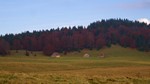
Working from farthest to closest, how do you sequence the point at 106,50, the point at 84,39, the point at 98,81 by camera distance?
the point at 84,39, the point at 106,50, the point at 98,81

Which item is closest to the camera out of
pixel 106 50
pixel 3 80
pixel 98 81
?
pixel 3 80

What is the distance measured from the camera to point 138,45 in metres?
180

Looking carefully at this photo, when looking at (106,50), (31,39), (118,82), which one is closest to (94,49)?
(106,50)

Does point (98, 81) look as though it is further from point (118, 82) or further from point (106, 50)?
point (106, 50)

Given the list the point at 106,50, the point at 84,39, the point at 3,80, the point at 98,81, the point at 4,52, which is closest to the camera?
the point at 3,80

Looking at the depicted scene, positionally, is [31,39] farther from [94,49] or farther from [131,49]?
[131,49]

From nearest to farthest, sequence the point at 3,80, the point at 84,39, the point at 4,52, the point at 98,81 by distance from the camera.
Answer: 1. the point at 3,80
2. the point at 98,81
3. the point at 4,52
4. the point at 84,39

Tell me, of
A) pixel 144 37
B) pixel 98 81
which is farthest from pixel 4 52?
pixel 98 81

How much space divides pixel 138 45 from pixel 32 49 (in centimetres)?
5908

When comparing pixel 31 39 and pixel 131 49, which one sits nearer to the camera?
pixel 131 49

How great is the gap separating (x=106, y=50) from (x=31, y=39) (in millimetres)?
45872

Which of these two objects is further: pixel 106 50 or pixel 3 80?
pixel 106 50

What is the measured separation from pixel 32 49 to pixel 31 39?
876 cm

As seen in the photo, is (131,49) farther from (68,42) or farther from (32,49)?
(32,49)
